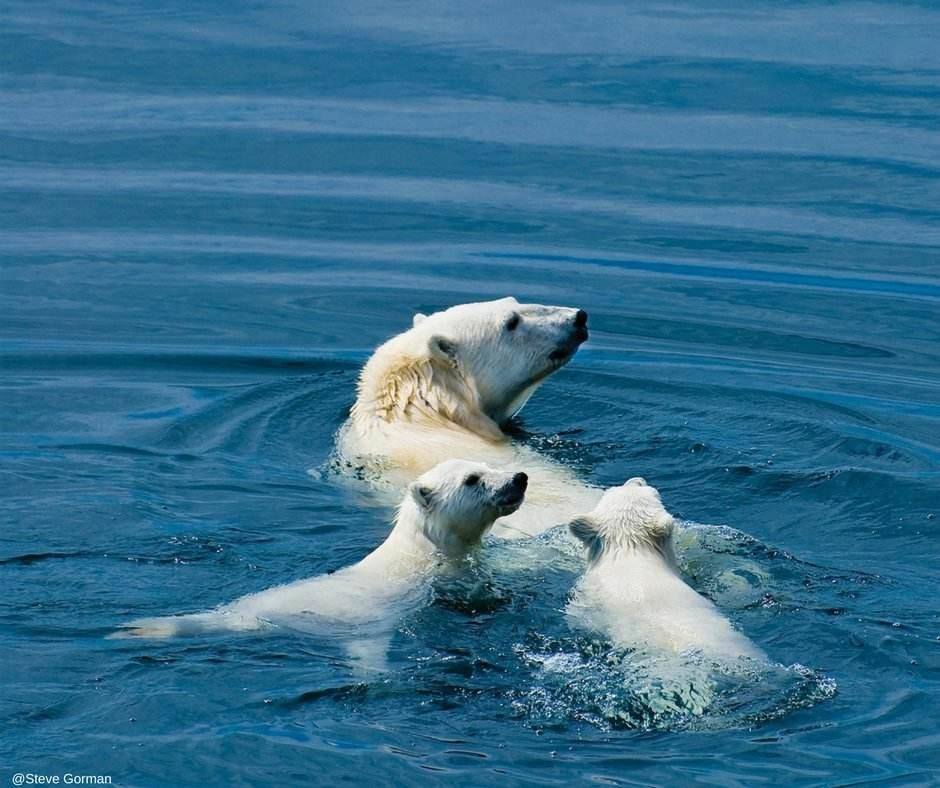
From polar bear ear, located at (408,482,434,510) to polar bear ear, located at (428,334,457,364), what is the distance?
2.19 m

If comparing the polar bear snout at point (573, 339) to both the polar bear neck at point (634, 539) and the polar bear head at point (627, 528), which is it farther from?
the polar bear neck at point (634, 539)

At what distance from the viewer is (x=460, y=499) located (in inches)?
356

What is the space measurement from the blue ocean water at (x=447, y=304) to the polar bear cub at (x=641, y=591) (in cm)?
21

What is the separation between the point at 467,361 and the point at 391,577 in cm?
288

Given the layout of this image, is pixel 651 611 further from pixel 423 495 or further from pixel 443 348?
pixel 443 348

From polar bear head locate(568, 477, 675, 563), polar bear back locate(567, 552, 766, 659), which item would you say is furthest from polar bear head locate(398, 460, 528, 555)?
polar bear back locate(567, 552, 766, 659)

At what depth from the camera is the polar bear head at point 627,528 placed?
8.70m

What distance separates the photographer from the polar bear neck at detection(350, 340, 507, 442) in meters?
11.1

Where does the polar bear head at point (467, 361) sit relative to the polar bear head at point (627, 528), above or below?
above

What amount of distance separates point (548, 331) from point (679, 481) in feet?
4.70

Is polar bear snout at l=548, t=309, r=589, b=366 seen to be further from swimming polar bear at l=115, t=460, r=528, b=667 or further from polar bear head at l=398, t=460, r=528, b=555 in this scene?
polar bear head at l=398, t=460, r=528, b=555

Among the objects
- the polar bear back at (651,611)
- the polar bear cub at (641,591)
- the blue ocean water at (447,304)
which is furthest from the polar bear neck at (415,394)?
the polar bear back at (651,611)

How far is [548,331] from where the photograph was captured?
448 inches

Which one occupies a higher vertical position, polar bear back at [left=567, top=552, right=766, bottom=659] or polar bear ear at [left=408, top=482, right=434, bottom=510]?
polar bear ear at [left=408, top=482, right=434, bottom=510]
